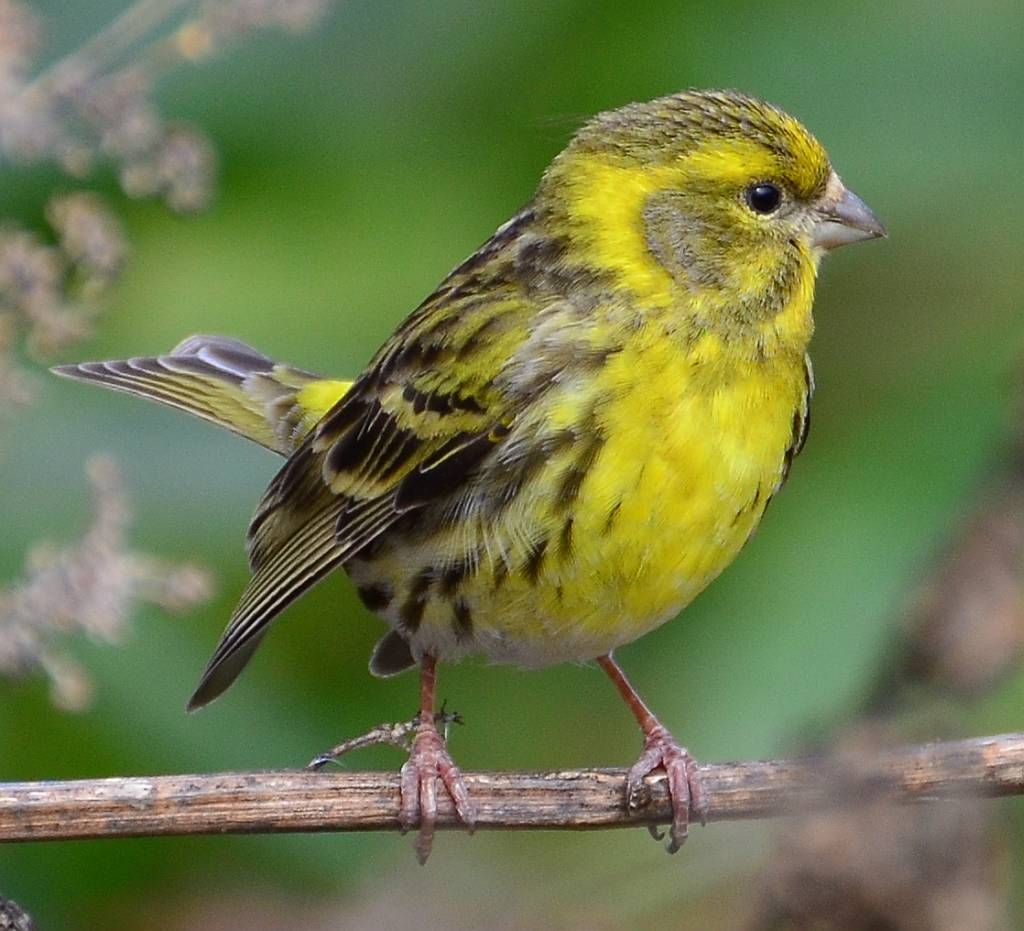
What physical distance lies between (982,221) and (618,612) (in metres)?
1.56

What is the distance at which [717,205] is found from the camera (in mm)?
3260

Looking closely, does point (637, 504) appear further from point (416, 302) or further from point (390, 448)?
point (416, 302)

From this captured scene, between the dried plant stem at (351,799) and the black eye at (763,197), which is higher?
the black eye at (763,197)

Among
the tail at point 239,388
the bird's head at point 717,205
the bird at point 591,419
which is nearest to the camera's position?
the bird at point 591,419

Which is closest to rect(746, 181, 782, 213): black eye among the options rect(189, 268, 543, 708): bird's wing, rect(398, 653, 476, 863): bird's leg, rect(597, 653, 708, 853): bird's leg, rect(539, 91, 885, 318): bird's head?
rect(539, 91, 885, 318): bird's head

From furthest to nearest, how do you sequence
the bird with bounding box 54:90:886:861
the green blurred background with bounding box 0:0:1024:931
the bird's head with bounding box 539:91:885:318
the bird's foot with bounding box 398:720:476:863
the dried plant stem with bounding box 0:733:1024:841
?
1. the green blurred background with bounding box 0:0:1024:931
2. the bird's head with bounding box 539:91:885:318
3. the bird with bounding box 54:90:886:861
4. the bird's foot with bounding box 398:720:476:863
5. the dried plant stem with bounding box 0:733:1024:841

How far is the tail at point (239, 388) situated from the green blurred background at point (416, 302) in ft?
0.41

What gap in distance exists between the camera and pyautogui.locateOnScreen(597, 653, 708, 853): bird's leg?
9.83ft

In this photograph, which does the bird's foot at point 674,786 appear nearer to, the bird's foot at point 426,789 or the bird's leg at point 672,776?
the bird's leg at point 672,776

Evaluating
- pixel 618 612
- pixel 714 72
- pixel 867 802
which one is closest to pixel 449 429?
pixel 618 612

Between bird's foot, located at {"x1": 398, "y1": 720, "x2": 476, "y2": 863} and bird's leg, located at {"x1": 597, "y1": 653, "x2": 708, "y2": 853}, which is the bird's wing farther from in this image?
bird's leg, located at {"x1": 597, "y1": 653, "x2": 708, "y2": 853}

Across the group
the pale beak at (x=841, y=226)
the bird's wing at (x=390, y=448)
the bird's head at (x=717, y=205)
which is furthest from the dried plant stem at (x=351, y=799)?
the pale beak at (x=841, y=226)

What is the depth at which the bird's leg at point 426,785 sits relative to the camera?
2.93m

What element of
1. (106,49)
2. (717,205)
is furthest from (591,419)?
(106,49)
